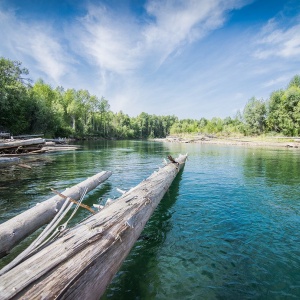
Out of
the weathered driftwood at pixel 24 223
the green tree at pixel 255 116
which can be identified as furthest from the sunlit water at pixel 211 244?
the green tree at pixel 255 116

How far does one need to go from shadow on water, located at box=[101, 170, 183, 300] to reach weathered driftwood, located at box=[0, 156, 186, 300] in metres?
0.76

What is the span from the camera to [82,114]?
9344 centimetres

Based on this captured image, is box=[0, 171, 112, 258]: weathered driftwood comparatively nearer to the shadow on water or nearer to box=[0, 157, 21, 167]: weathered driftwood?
the shadow on water

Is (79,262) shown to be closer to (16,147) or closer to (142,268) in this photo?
(142,268)

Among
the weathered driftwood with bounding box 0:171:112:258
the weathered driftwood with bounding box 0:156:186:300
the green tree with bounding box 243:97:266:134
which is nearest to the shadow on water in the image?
the weathered driftwood with bounding box 0:156:186:300

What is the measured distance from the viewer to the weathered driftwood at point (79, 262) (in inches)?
108

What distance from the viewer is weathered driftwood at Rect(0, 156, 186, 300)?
2.75 m

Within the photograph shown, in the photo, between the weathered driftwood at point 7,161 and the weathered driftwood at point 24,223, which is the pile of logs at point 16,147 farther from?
the weathered driftwood at point 24,223

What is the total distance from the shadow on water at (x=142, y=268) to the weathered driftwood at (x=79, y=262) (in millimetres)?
764

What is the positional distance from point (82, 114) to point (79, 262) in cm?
9585

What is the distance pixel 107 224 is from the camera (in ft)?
15.1

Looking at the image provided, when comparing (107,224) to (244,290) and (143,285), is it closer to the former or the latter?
(143,285)

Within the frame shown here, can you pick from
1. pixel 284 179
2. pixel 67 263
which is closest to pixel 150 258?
pixel 67 263

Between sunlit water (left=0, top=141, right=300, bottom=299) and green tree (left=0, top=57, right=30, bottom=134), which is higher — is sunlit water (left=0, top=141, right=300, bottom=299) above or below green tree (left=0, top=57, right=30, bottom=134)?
below
